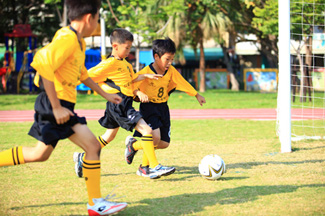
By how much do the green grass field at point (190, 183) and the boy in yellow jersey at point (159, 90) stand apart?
58cm

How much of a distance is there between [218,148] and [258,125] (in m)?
3.80

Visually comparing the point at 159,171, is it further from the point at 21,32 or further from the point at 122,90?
the point at 21,32

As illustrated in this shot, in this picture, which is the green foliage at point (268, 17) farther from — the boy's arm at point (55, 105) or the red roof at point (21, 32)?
the boy's arm at point (55, 105)

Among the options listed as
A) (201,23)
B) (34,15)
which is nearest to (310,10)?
(201,23)

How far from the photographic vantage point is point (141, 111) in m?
5.89

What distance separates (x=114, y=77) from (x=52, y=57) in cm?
200

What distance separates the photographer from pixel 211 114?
14.1 meters

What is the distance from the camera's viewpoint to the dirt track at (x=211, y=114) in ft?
42.9

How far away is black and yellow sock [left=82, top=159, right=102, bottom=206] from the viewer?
387 centimetres

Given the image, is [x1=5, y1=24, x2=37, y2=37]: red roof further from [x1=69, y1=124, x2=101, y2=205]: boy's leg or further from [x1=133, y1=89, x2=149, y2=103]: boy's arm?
[x1=69, y1=124, x2=101, y2=205]: boy's leg

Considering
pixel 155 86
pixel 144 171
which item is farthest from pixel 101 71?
pixel 144 171

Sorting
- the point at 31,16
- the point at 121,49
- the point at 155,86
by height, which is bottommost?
the point at 155,86

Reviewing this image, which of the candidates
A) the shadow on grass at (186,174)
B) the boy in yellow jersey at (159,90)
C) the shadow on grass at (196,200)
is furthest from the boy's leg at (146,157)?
the shadow on grass at (196,200)

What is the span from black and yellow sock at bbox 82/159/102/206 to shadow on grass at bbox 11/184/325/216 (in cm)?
33
